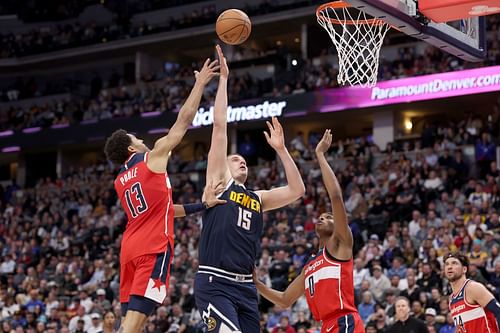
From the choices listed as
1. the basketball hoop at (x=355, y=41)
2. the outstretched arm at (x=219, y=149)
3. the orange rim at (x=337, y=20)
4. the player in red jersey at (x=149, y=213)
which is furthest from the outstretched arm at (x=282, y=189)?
the basketball hoop at (x=355, y=41)

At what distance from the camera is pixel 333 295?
23.4ft

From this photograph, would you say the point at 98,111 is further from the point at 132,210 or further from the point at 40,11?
the point at 132,210

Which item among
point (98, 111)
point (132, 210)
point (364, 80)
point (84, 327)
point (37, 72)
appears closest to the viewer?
point (132, 210)

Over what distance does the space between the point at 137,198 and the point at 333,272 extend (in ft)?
5.85

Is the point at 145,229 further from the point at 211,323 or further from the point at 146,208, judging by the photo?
the point at 211,323

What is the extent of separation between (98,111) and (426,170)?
14.2 m

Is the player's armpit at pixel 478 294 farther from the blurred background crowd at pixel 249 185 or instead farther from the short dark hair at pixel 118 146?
the short dark hair at pixel 118 146

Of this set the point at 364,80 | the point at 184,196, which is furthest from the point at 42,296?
the point at 364,80

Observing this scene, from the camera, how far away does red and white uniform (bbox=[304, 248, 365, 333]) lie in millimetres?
7102

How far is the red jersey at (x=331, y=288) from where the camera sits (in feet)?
23.4


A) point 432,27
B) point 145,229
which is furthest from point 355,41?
point 145,229

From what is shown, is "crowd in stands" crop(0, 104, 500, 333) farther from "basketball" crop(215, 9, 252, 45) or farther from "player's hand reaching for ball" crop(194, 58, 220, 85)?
"player's hand reaching for ball" crop(194, 58, 220, 85)

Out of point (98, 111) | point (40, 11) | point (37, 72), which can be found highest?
point (40, 11)

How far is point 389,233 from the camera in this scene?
1727cm
